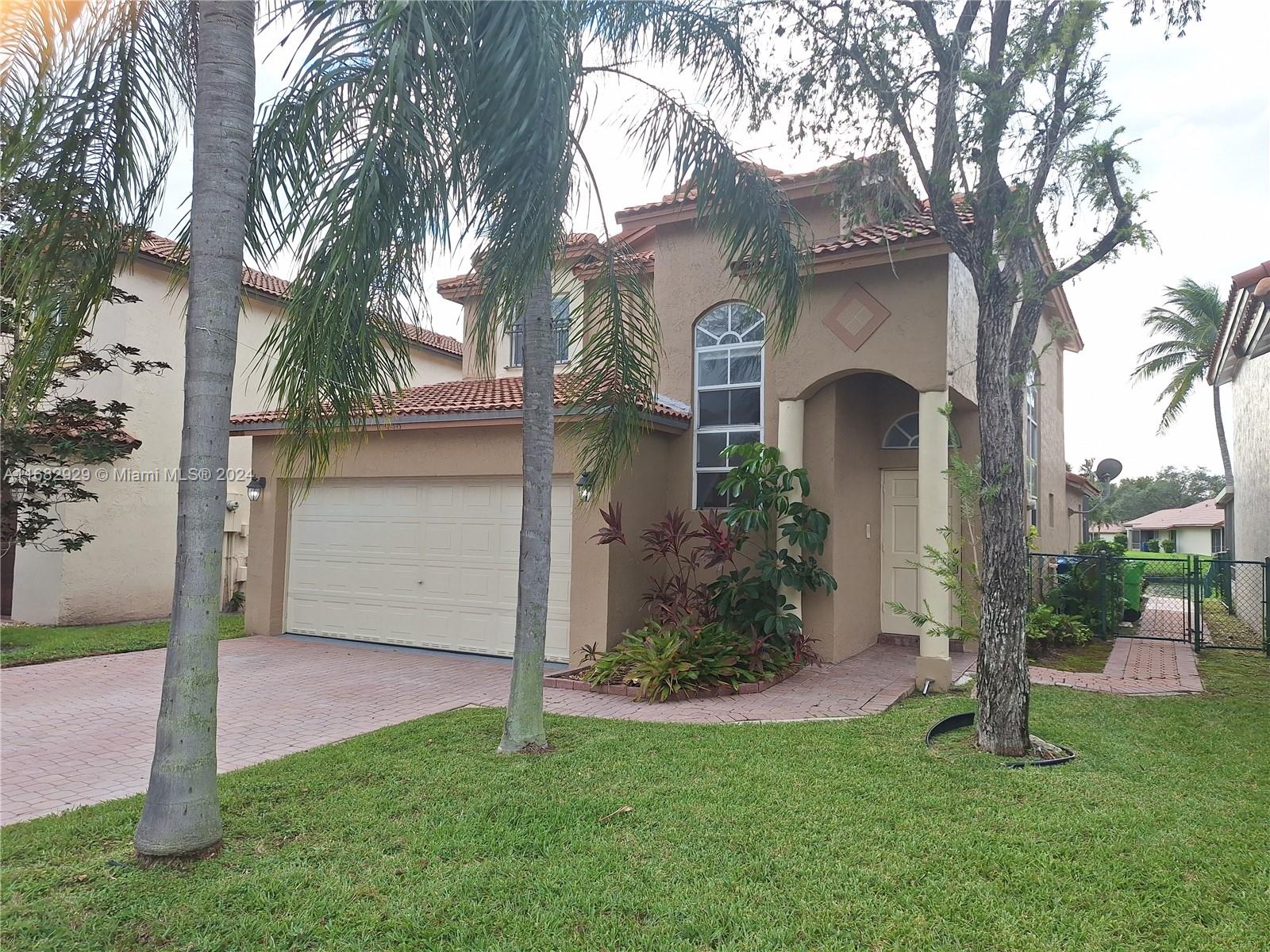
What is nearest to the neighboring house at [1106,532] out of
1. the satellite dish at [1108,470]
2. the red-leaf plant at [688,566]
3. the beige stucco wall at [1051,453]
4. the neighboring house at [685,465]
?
the satellite dish at [1108,470]

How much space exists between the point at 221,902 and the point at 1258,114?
10.6 m

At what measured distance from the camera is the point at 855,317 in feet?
30.0

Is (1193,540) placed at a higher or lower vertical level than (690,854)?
higher

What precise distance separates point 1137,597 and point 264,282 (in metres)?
16.9

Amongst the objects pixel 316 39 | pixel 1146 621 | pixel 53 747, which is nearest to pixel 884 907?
pixel 316 39

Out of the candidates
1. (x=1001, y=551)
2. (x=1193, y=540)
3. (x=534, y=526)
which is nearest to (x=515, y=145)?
(x=534, y=526)

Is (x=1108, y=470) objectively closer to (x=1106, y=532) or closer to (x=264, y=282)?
(x=264, y=282)

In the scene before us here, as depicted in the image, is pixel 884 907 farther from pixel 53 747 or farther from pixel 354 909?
pixel 53 747

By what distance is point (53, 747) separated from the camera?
645 cm

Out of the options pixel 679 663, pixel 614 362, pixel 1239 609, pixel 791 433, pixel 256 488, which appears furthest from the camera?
pixel 1239 609

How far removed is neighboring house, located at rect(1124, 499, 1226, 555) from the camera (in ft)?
121

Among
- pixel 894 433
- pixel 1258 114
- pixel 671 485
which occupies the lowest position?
pixel 671 485

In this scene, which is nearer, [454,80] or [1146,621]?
[454,80]

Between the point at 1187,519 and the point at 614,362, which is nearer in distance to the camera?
the point at 614,362
